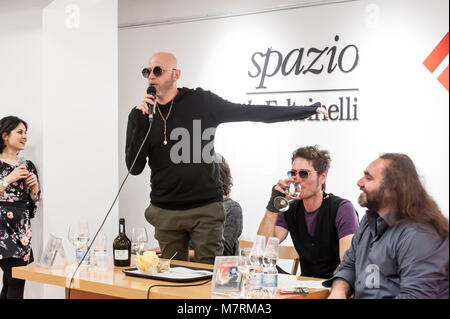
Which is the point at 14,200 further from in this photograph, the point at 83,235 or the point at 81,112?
the point at 83,235

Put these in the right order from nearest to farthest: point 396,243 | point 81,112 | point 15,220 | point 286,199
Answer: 1. point 396,243
2. point 286,199
3. point 81,112
4. point 15,220

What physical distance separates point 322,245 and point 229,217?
725 mm

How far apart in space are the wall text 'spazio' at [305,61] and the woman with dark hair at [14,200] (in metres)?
1.87

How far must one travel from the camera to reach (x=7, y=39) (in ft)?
16.1

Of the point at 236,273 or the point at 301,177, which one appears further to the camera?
the point at 301,177

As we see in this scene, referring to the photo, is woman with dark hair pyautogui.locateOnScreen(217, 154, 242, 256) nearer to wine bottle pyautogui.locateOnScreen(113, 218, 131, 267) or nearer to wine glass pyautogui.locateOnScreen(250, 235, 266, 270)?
wine bottle pyautogui.locateOnScreen(113, 218, 131, 267)

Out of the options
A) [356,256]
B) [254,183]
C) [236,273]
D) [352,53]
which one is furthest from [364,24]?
[236,273]

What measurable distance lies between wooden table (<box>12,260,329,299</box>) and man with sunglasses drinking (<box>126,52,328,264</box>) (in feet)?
1.62

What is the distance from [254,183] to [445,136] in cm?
152

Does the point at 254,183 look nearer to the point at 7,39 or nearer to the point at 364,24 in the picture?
the point at 364,24

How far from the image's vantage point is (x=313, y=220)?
3.29 m

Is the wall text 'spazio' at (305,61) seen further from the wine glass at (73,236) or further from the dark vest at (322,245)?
the wine glass at (73,236)

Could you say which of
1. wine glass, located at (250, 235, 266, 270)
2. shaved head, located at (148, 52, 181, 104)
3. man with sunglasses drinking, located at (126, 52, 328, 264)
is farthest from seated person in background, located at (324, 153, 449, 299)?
shaved head, located at (148, 52, 181, 104)

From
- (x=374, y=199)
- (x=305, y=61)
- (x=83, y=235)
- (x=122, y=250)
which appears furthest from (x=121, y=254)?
(x=305, y=61)
